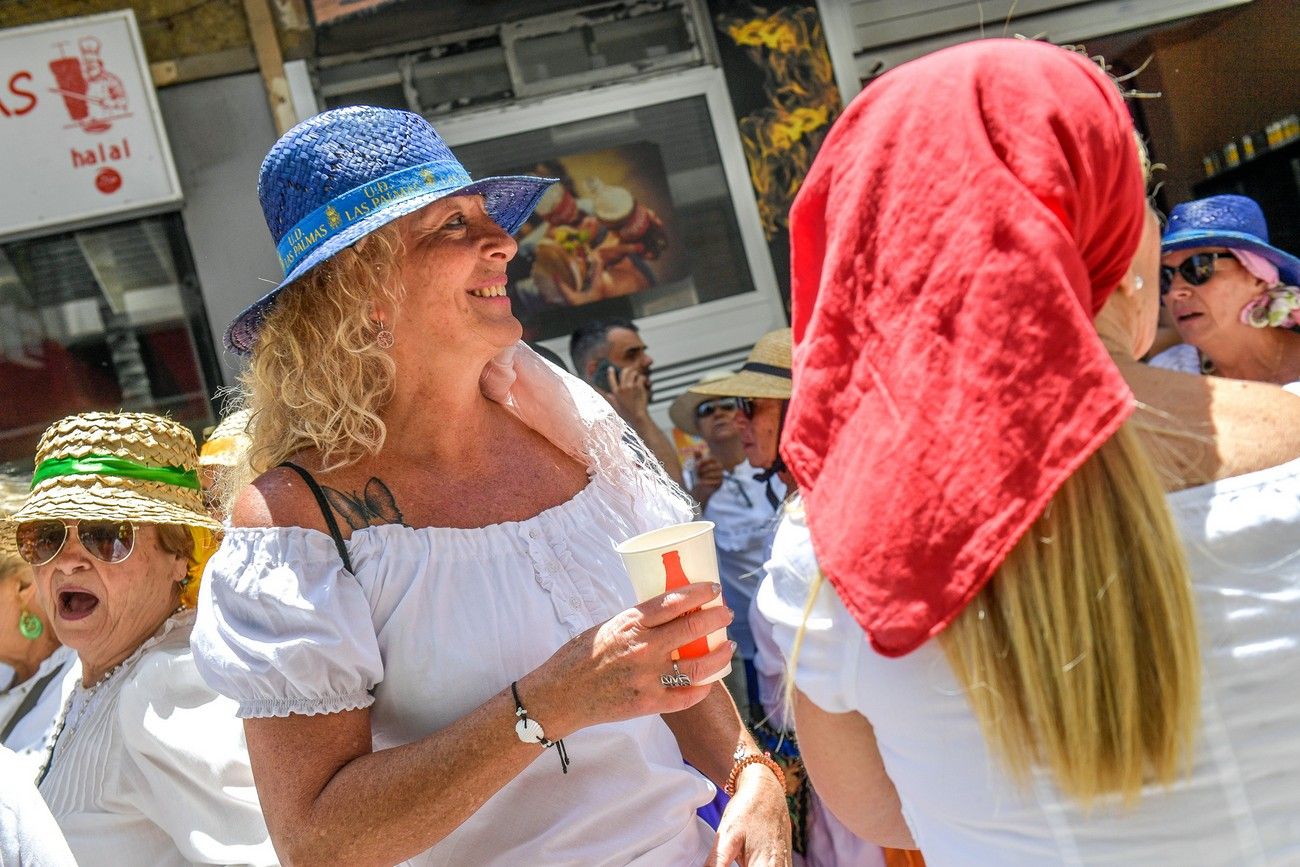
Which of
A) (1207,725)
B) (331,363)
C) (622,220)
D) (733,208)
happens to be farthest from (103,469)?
(733,208)

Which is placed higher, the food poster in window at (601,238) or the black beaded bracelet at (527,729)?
the food poster in window at (601,238)

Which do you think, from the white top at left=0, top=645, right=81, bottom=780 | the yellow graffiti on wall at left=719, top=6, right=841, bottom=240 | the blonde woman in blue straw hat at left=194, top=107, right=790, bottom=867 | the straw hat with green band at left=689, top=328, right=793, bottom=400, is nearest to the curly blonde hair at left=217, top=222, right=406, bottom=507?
the blonde woman in blue straw hat at left=194, top=107, right=790, bottom=867

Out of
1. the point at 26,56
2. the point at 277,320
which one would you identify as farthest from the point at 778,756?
the point at 26,56

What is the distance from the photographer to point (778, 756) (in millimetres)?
3869

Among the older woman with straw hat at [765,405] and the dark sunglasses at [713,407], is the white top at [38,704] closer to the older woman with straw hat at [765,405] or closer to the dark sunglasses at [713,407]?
the older woman with straw hat at [765,405]

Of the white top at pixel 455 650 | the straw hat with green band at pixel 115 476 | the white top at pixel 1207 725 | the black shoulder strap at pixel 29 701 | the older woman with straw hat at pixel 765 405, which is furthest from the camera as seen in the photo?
the older woman with straw hat at pixel 765 405

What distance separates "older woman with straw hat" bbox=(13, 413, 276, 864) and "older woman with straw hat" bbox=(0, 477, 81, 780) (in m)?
0.56

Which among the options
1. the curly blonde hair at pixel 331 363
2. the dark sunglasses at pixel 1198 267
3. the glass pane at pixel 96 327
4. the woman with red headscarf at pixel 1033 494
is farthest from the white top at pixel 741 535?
the woman with red headscarf at pixel 1033 494

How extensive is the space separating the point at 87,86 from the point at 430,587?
4.78m

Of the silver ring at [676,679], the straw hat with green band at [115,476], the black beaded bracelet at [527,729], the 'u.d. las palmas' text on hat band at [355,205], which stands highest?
the 'u.d. las palmas' text on hat band at [355,205]

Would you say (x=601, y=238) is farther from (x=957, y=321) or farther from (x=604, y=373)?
(x=957, y=321)

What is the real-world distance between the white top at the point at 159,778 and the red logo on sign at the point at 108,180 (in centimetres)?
377

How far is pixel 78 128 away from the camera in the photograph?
5496mm

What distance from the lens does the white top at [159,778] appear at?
2.24 metres
